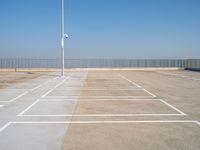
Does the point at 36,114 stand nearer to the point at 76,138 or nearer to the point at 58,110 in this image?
the point at 58,110

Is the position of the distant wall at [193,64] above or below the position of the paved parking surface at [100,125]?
above

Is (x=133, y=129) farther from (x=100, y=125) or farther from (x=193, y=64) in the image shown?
(x=193, y=64)

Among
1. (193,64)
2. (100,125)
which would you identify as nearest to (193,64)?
(193,64)

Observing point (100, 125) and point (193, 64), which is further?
point (193, 64)

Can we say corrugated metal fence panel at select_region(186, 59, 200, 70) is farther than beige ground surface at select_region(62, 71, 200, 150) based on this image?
Yes

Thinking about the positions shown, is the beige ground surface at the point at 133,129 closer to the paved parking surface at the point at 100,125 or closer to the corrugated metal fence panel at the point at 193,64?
the paved parking surface at the point at 100,125

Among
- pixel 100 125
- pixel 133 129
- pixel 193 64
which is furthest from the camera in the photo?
pixel 193 64

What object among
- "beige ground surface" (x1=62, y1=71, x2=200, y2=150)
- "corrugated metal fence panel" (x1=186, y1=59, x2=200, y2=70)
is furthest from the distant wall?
"beige ground surface" (x1=62, y1=71, x2=200, y2=150)

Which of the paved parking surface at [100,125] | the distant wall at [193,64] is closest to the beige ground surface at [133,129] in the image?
the paved parking surface at [100,125]

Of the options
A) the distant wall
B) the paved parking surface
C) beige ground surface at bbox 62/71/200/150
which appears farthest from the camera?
the distant wall

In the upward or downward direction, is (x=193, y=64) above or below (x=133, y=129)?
above

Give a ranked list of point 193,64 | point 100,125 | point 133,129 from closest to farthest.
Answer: point 133,129 → point 100,125 → point 193,64

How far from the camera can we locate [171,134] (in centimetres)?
666

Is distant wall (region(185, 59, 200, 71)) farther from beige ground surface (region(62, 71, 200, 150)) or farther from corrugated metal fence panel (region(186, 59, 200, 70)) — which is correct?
beige ground surface (region(62, 71, 200, 150))
